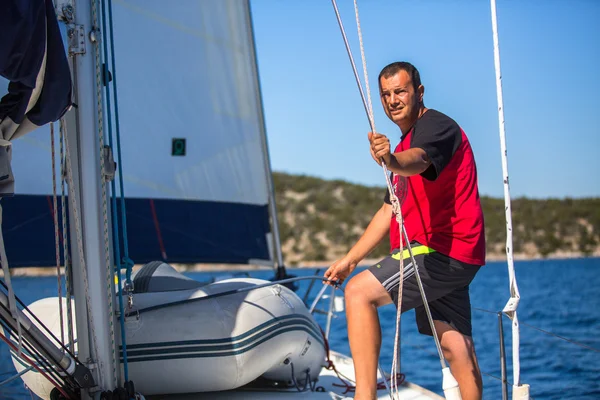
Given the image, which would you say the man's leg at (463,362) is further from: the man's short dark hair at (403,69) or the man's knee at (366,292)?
the man's short dark hair at (403,69)

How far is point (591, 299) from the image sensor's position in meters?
15.9

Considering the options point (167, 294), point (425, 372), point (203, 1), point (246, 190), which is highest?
point (203, 1)

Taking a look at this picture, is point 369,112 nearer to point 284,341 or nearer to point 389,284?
point 389,284

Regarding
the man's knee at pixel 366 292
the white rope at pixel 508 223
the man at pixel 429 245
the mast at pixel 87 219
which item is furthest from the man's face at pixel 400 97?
the mast at pixel 87 219

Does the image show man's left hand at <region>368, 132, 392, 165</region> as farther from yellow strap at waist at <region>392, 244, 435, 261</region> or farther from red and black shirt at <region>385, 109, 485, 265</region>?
yellow strap at waist at <region>392, 244, 435, 261</region>

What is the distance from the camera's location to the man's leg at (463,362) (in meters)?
2.59

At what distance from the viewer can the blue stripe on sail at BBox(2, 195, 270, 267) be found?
190 inches

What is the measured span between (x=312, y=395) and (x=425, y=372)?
303 cm

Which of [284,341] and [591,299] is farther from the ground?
[284,341]

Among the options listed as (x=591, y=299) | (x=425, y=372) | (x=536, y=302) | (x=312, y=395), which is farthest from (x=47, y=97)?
(x=591, y=299)

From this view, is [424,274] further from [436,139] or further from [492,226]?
[492,226]

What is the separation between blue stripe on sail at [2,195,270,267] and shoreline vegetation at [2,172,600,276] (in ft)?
100

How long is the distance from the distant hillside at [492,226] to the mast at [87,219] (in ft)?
111

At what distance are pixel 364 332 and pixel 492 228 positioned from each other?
37760 millimetres
